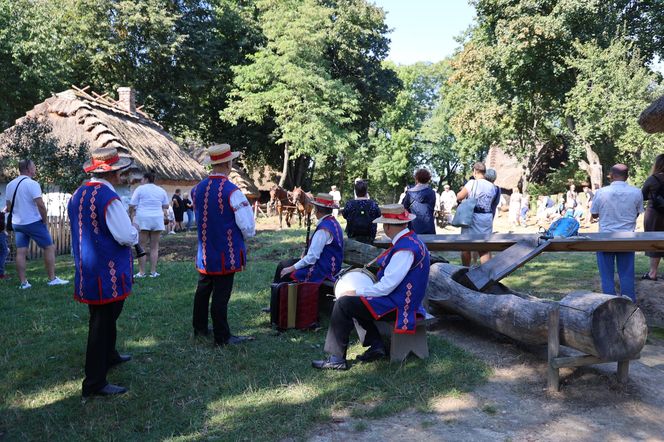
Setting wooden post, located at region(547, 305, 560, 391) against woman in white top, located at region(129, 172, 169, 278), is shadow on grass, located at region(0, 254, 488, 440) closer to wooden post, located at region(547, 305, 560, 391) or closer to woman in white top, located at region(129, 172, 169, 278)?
wooden post, located at region(547, 305, 560, 391)

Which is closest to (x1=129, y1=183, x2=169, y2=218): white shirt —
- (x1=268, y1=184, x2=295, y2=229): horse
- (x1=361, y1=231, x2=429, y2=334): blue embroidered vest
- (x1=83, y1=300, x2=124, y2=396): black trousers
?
(x1=83, y1=300, x2=124, y2=396): black trousers

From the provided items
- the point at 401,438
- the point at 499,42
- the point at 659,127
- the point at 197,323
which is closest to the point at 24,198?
the point at 197,323

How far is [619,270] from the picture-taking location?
20.7 ft

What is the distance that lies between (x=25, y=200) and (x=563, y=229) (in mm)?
7024

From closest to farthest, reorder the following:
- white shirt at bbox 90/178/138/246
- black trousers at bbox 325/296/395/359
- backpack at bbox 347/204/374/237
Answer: white shirt at bbox 90/178/138/246
black trousers at bbox 325/296/395/359
backpack at bbox 347/204/374/237

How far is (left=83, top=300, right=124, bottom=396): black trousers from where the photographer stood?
12.8 ft

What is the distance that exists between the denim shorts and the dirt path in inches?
223

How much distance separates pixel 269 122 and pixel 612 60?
18045 millimetres

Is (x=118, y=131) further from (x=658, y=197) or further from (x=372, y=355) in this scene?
(x=658, y=197)

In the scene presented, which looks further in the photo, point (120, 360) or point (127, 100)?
point (127, 100)

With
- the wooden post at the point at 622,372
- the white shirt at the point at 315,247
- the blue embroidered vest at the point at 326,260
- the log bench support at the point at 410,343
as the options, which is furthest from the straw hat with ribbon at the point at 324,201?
the wooden post at the point at 622,372

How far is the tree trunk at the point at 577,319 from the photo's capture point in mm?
3682

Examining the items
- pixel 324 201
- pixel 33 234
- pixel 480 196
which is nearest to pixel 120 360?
pixel 324 201

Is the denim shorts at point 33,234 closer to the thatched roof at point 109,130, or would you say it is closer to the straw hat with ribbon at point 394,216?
the straw hat with ribbon at point 394,216
